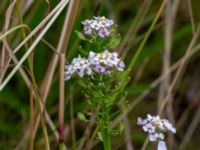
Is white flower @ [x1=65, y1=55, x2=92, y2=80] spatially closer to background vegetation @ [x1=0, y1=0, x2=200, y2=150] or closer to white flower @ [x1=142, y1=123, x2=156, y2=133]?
white flower @ [x1=142, y1=123, x2=156, y2=133]

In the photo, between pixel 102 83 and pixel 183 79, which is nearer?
pixel 102 83

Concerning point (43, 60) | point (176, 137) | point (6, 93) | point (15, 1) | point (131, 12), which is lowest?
point (15, 1)

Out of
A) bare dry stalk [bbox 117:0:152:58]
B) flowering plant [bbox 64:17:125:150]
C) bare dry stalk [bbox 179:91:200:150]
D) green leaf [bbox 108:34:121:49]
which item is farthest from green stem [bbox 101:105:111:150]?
bare dry stalk [bbox 179:91:200:150]

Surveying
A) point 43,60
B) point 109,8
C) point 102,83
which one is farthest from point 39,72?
point 102,83

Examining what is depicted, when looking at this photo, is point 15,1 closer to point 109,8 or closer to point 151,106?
point 109,8

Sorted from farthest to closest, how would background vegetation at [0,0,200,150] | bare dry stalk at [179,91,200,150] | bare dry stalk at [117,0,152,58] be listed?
bare dry stalk at [179,91,200,150], background vegetation at [0,0,200,150], bare dry stalk at [117,0,152,58]

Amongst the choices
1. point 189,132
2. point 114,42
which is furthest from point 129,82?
point 114,42

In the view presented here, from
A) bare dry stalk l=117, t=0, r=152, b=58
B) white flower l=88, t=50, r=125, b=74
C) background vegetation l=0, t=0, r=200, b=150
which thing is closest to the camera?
white flower l=88, t=50, r=125, b=74

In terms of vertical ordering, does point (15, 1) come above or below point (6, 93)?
below

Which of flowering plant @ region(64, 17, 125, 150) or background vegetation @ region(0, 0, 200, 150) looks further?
background vegetation @ region(0, 0, 200, 150)
